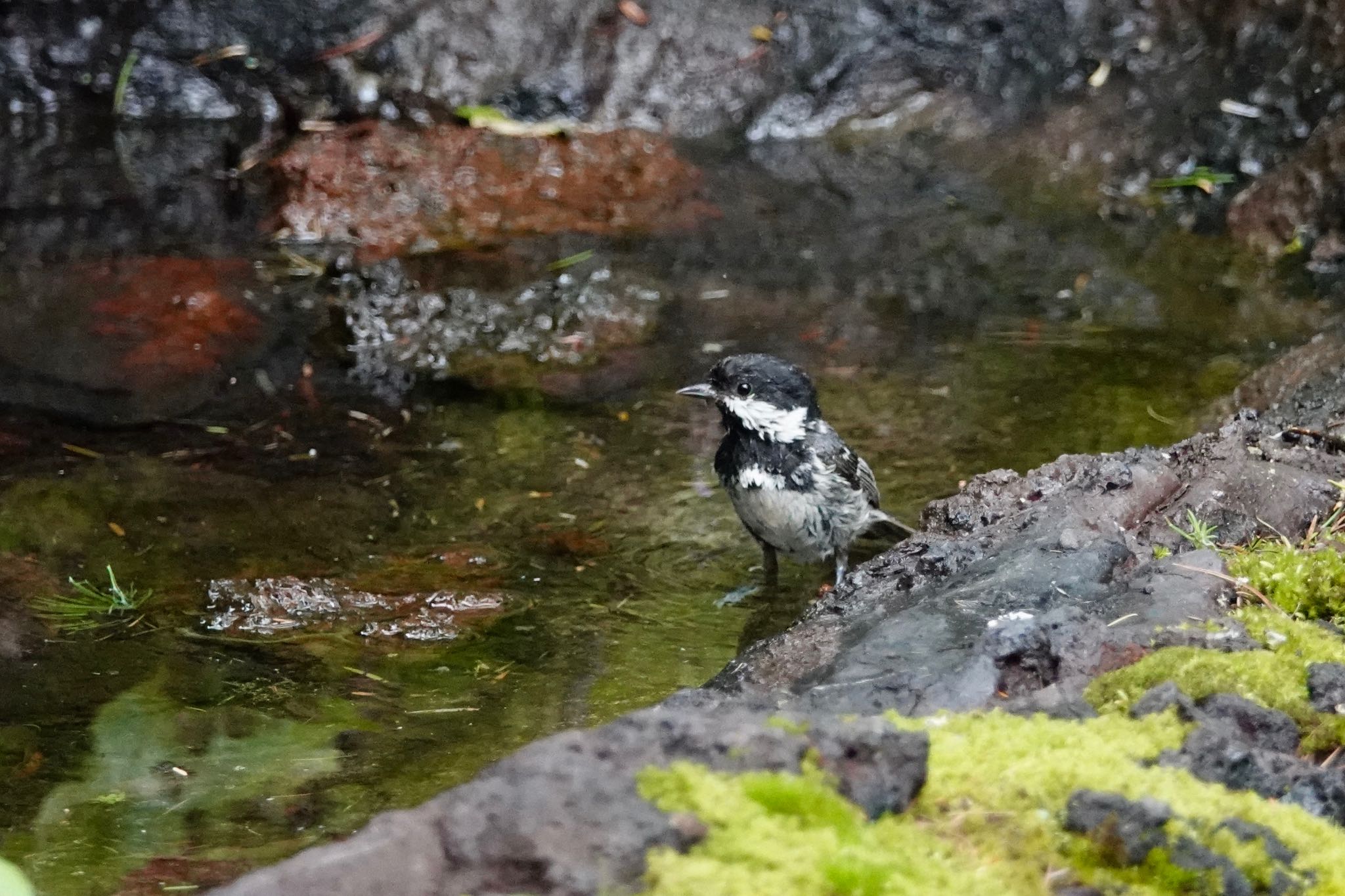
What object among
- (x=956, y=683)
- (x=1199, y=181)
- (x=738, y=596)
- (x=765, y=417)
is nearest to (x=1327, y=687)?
(x=956, y=683)

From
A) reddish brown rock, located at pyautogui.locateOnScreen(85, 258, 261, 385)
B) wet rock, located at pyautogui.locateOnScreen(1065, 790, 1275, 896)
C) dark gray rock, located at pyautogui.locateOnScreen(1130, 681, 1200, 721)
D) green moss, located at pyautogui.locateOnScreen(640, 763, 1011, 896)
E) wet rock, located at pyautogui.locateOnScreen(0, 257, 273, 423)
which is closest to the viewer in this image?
green moss, located at pyautogui.locateOnScreen(640, 763, 1011, 896)

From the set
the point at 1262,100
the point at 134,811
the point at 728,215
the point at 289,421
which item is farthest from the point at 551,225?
the point at 134,811

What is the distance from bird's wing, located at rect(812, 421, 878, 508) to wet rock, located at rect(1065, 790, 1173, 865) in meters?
3.32

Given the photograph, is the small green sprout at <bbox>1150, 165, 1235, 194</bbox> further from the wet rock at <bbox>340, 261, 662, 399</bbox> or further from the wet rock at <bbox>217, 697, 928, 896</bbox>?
the wet rock at <bbox>217, 697, 928, 896</bbox>

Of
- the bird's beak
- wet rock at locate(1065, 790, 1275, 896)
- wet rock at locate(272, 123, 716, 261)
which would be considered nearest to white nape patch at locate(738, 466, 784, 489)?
the bird's beak

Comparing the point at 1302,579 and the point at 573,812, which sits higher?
the point at 1302,579

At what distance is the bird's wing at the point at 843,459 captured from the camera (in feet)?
19.0

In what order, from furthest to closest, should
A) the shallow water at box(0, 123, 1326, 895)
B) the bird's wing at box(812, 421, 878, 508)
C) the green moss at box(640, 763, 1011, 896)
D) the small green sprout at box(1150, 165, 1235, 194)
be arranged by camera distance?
the small green sprout at box(1150, 165, 1235, 194) < the bird's wing at box(812, 421, 878, 508) < the shallow water at box(0, 123, 1326, 895) < the green moss at box(640, 763, 1011, 896)

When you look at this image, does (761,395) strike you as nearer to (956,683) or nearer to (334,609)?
(334,609)

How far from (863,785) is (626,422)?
14.7 ft

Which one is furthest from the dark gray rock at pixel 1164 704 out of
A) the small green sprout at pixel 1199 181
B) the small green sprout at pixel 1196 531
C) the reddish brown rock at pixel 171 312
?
the small green sprout at pixel 1199 181

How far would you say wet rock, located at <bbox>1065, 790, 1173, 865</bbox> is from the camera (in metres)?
2.43

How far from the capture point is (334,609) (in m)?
5.05

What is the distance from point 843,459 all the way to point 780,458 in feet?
0.97
